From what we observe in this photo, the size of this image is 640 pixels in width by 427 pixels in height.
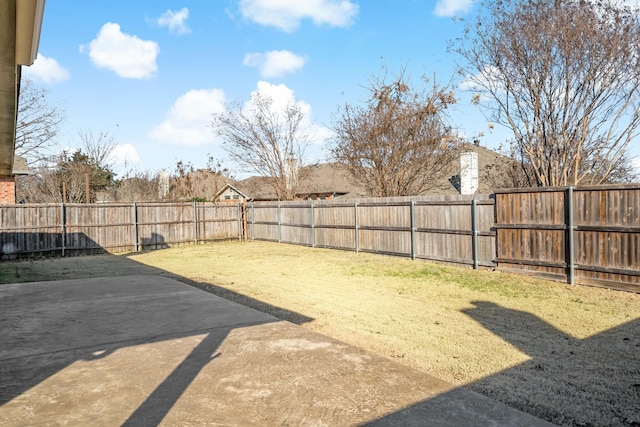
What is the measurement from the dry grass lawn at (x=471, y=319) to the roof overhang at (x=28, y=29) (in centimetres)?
395

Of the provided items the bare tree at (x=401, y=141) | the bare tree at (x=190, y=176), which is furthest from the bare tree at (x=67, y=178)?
the bare tree at (x=401, y=141)

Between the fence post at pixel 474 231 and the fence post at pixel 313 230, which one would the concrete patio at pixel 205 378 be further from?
the fence post at pixel 313 230

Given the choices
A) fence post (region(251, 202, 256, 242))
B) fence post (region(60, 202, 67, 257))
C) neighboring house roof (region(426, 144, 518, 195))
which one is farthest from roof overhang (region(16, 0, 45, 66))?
fence post (region(251, 202, 256, 242))

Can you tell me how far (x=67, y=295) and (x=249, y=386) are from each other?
5.49 meters

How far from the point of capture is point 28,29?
114 inches

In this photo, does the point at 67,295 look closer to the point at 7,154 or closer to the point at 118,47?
the point at 7,154

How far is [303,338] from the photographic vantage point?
4633 millimetres

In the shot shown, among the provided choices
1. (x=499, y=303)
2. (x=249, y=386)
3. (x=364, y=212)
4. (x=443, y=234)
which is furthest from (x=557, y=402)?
(x=364, y=212)

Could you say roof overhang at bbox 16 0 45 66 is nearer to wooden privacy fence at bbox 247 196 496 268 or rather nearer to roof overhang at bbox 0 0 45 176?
roof overhang at bbox 0 0 45 176

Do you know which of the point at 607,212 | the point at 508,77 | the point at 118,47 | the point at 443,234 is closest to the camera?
the point at 607,212

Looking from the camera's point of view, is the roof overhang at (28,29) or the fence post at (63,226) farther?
the fence post at (63,226)

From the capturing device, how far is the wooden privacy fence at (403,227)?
1055 centimetres

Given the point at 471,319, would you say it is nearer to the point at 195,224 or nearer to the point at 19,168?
the point at 195,224

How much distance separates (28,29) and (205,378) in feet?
9.09
